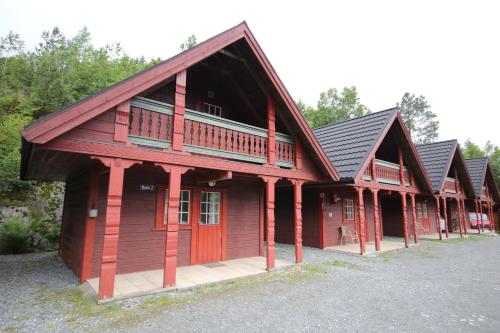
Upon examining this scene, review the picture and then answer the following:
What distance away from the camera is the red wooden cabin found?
4844mm

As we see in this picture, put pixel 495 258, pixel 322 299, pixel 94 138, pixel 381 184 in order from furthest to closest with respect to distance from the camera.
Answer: pixel 381 184 < pixel 495 258 < pixel 322 299 < pixel 94 138

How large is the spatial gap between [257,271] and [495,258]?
9316mm

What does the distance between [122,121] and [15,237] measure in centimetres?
873

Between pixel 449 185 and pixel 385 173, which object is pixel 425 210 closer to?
pixel 449 185

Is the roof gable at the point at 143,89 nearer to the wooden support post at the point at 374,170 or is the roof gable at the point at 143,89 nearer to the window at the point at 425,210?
the wooden support post at the point at 374,170

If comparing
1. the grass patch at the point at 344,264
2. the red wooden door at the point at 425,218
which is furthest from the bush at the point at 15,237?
the red wooden door at the point at 425,218

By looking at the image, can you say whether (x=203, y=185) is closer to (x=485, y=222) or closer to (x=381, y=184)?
(x=381, y=184)

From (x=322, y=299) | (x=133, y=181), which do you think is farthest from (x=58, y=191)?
(x=322, y=299)

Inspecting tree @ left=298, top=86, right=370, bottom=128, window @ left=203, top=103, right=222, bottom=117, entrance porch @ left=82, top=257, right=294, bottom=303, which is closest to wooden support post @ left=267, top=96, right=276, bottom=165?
window @ left=203, top=103, right=222, bottom=117

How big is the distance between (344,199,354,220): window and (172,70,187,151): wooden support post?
31.4 feet

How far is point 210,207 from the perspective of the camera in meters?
8.26

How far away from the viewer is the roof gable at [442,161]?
15130 millimetres

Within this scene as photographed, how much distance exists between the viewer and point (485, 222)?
890 inches

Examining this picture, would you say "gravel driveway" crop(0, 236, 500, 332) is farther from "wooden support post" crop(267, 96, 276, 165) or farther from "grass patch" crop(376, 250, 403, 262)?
"wooden support post" crop(267, 96, 276, 165)
